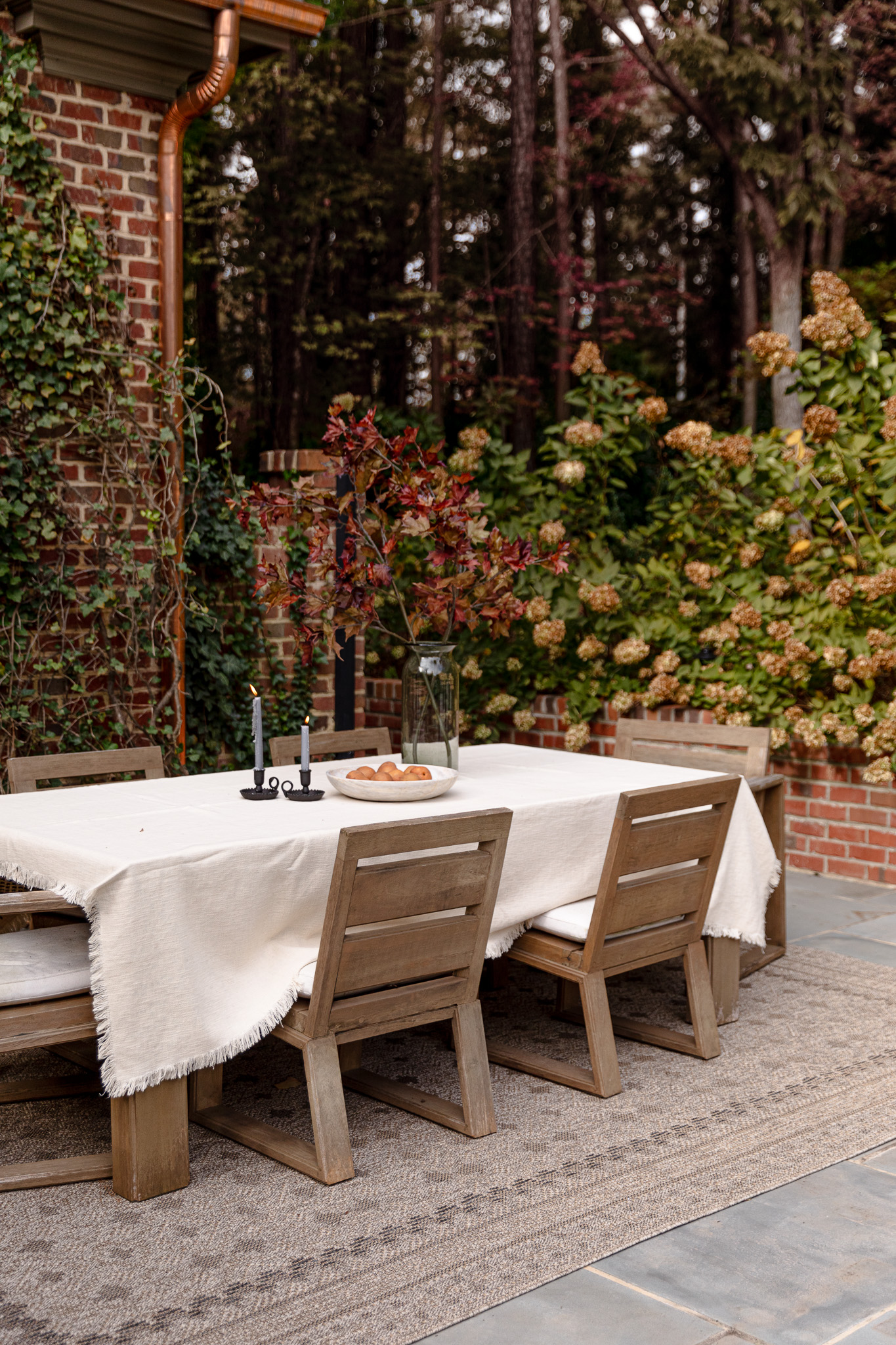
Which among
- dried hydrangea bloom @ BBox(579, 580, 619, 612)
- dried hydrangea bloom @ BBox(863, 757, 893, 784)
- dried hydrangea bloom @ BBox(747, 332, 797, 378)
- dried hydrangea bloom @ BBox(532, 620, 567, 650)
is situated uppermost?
dried hydrangea bloom @ BBox(747, 332, 797, 378)

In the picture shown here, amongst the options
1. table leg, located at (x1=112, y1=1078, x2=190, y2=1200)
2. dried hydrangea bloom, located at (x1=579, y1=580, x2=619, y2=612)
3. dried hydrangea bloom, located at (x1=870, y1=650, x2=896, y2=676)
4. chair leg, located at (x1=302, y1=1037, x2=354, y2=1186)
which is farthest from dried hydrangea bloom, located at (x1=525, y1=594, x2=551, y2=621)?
table leg, located at (x1=112, y1=1078, x2=190, y2=1200)

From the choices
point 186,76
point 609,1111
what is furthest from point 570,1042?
point 186,76

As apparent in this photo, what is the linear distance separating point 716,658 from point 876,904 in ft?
4.74

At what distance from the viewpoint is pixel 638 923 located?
3.40 metres

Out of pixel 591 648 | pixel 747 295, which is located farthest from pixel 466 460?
pixel 747 295

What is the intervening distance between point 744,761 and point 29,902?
254 cm

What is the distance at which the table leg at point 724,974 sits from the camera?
3881 mm

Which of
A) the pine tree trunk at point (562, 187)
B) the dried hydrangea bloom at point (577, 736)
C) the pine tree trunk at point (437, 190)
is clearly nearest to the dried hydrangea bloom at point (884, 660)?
the dried hydrangea bloom at point (577, 736)

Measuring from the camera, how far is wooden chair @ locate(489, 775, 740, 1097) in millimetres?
3271

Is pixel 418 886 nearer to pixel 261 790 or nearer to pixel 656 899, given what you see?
pixel 261 790

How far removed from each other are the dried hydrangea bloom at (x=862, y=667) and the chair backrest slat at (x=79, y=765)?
310cm

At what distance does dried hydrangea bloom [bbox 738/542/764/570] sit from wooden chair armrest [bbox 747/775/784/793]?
176 centimetres

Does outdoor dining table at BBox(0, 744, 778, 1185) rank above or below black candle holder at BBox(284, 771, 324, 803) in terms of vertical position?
below

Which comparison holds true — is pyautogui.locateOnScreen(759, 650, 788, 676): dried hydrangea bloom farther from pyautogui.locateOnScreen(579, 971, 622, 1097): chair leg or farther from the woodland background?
the woodland background
